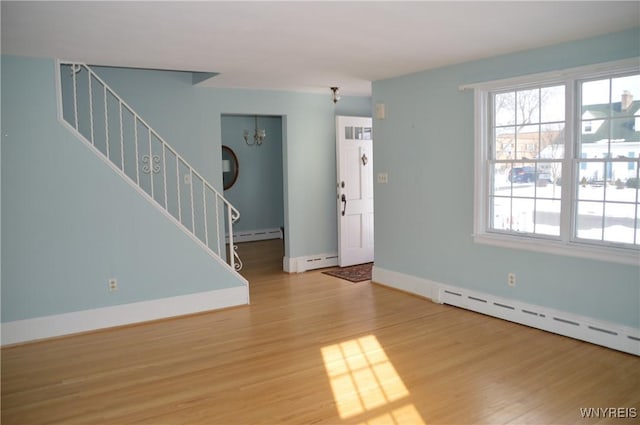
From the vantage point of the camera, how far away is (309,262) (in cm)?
712

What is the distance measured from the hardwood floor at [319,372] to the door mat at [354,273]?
135 cm

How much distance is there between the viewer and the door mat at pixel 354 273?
21.3 feet

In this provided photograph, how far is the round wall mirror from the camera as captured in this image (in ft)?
31.2

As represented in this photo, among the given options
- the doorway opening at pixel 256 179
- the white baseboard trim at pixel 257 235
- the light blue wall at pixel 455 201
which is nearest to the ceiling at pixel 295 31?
the light blue wall at pixel 455 201

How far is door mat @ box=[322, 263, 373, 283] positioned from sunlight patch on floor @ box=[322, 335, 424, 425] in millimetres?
2161

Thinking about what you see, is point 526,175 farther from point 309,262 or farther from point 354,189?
point 309,262

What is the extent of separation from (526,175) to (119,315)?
12.8ft

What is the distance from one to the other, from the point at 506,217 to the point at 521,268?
50 cm

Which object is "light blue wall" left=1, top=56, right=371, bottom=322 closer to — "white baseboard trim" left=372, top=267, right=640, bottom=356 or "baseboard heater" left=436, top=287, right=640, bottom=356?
"white baseboard trim" left=372, top=267, right=640, bottom=356

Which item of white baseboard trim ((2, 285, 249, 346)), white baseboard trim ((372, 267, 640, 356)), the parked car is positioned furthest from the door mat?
the parked car

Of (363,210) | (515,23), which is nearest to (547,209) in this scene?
(515,23)

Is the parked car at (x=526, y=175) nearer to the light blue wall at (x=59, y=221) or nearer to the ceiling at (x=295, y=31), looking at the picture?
the ceiling at (x=295, y=31)

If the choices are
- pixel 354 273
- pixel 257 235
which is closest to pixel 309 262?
pixel 354 273

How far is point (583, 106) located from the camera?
13.5 feet
